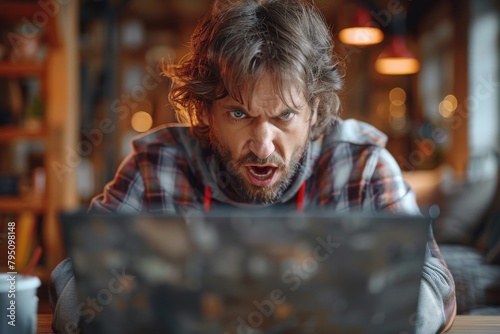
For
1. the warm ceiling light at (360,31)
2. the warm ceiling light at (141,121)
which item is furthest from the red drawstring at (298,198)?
the warm ceiling light at (141,121)

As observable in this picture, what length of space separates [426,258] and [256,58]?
633 mm

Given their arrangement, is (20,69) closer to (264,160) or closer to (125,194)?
(125,194)

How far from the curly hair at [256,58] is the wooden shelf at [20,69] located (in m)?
3.32

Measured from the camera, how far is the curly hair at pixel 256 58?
160 cm

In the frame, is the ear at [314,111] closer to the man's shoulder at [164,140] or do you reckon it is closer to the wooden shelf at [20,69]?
the man's shoulder at [164,140]

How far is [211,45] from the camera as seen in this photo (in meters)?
1.73

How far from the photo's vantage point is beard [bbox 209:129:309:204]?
158cm

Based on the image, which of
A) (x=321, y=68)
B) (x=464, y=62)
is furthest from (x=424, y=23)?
(x=321, y=68)

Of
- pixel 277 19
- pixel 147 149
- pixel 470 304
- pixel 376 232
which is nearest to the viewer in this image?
pixel 376 232

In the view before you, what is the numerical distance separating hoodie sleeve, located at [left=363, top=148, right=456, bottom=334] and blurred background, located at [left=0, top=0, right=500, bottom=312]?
1.32 ft

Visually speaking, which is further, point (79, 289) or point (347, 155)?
point (347, 155)

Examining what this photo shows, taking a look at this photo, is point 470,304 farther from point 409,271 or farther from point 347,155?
point 409,271

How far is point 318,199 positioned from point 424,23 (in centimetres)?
968

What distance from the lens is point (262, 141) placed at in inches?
61.3
